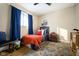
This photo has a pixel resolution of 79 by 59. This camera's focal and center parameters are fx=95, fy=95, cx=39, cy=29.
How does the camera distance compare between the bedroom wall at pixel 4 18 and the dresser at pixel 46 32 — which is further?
the dresser at pixel 46 32

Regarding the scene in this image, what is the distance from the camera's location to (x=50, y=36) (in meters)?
1.70

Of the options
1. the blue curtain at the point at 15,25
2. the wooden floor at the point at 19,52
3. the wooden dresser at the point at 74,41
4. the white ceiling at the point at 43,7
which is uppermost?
the white ceiling at the point at 43,7

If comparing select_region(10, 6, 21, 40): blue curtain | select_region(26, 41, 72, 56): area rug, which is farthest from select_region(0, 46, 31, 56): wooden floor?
select_region(10, 6, 21, 40): blue curtain

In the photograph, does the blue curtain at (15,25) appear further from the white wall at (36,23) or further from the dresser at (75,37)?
the dresser at (75,37)

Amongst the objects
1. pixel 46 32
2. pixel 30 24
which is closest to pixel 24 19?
pixel 30 24

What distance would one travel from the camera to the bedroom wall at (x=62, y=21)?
161cm

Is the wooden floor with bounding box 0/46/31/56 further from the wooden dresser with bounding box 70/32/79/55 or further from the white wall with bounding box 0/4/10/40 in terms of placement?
the wooden dresser with bounding box 70/32/79/55

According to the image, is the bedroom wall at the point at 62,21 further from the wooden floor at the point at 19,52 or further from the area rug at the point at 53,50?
the wooden floor at the point at 19,52

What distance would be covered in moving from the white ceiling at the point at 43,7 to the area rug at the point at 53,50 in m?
0.57

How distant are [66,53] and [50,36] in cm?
39

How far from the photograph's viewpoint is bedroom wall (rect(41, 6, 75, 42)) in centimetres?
161

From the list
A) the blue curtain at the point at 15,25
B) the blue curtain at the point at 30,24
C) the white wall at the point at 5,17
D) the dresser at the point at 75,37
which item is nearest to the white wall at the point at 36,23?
the blue curtain at the point at 30,24

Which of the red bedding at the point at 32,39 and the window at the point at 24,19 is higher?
the window at the point at 24,19

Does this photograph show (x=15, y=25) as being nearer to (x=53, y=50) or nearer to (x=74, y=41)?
(x=53, y=50)
